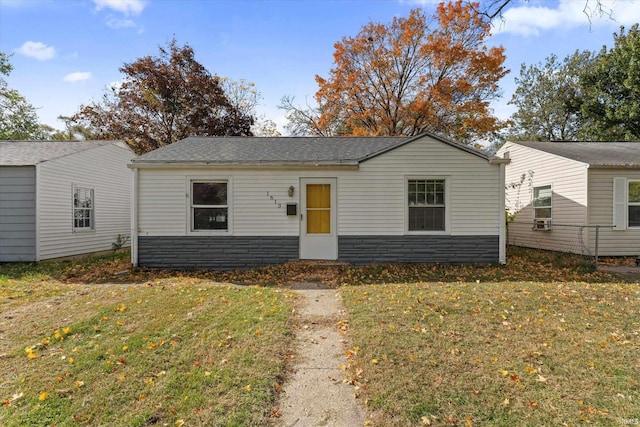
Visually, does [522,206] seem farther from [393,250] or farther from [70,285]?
[70,285]

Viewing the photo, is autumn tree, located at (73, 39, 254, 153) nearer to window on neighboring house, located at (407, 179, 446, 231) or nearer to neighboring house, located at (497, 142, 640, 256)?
window on neighboring house, located at (407, 179, 446, 231)

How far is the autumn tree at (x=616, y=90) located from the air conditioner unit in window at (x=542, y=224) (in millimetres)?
15089

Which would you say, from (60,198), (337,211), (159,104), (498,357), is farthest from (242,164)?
(159,104)

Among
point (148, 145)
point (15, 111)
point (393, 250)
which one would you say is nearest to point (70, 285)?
point (393, 250)

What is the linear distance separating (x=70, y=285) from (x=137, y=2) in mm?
7047

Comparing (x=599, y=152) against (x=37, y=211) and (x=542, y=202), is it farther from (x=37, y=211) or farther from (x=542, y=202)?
(x=37, y=211)

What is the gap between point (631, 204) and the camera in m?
10.1

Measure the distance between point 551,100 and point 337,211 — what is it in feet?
87.4

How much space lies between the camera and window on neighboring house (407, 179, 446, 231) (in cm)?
893

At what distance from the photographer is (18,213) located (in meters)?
9.38

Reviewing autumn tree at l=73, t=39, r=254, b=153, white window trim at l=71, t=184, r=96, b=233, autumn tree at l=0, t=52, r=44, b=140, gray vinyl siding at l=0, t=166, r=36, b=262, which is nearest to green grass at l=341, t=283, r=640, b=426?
gray vinyl siding at l=0, t=166, r=36, b=262

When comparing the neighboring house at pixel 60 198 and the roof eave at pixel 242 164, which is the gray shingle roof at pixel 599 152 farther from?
the neighboring house at pixel 60 198

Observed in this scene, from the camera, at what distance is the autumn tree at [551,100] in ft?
82.4

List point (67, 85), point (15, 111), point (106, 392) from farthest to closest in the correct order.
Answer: point (15, 111), point (67, 85), point (106, 392)
